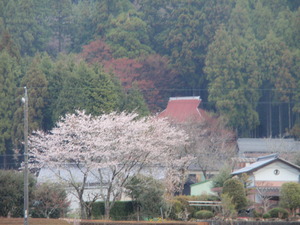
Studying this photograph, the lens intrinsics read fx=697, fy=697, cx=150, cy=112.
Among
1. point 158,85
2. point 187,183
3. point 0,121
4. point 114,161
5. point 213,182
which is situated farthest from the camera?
point 158,85

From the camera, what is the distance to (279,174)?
3456 cm

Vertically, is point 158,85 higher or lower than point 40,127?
higher

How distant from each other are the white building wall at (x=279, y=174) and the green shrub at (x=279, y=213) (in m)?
3.54

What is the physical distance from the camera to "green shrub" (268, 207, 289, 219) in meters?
30.9

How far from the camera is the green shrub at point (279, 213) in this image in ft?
101

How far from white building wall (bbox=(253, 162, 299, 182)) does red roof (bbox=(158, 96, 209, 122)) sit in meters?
18.7

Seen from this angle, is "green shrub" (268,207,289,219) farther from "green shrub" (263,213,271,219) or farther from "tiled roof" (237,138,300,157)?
"tiled roof" (237,138,300,157)

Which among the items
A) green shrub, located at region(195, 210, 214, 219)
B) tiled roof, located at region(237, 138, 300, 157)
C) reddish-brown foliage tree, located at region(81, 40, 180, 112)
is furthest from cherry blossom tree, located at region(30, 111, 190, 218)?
reddish-brown foliage tree, located at region(81, 40, 180, 112)

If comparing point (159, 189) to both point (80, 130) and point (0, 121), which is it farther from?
point (0, 121)

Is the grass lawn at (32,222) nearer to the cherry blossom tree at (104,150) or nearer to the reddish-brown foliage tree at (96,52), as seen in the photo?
the cherry blossom tree at (104,150)

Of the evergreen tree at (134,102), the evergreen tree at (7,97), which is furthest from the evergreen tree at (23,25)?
the evergreen tree at (134,102)

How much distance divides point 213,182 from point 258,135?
81.3ft

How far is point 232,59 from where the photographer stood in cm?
5881

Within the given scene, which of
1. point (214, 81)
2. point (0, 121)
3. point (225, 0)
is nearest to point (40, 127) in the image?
point (0, 121)
